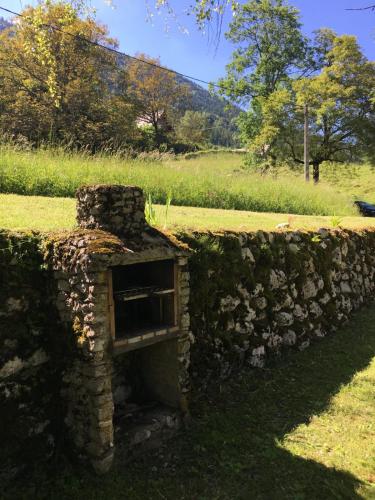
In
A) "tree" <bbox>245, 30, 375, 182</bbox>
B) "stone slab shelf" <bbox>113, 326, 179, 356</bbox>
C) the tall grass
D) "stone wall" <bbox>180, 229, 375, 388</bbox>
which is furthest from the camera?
"tree" <bbox>245, 30, 375, 182</bbox>

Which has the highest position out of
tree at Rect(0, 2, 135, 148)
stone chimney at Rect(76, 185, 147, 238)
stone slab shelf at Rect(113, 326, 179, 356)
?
tree at Rect(0, 2, 135, 148)

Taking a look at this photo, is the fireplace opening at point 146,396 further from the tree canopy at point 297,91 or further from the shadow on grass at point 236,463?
the tree canopy at point 297,91

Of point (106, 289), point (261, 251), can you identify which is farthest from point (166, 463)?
point (261, 251)

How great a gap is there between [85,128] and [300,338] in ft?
60.2

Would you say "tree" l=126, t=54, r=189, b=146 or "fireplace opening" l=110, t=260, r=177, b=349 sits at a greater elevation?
"tree" l=126, t=54, r=189, b=146

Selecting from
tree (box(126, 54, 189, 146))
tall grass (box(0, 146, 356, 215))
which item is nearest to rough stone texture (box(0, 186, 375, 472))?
tall grass (box(0, 146, 356, 215))

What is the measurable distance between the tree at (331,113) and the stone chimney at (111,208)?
25.1 meters

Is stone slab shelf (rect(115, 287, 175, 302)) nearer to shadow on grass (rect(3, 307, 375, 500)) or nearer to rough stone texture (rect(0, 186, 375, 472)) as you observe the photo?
rough stone texture (rect(0, 186, 375, 472))

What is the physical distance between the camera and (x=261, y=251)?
5.78 metres

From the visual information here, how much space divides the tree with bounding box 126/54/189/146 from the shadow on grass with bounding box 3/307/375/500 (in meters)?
28.7

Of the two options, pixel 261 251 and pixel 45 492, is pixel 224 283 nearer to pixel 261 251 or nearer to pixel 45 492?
pixel 261 251

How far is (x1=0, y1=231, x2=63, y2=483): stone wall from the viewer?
10.4 ft

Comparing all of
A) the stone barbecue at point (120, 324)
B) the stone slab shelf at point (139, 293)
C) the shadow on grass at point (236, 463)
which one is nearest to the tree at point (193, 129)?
the shadow on grass at point (236, 463)

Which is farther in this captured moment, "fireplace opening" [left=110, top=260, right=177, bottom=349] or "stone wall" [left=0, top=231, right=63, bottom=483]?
"fireplace opening" [left=110, top=260, right=177, bottom=349]
